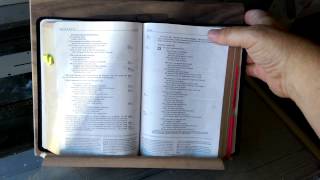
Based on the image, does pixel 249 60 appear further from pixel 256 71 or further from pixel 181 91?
pixel 181 91

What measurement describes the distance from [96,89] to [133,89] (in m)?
0.07

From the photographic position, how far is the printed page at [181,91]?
78 cm

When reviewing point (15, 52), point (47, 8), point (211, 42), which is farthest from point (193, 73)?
point (15, 52)

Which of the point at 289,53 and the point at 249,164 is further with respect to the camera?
the point at 249,164

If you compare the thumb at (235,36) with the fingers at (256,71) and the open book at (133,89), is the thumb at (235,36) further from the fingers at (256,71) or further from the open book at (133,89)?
the fingers at (256,71)

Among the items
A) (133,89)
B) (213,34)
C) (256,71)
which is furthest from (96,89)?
(256,71)

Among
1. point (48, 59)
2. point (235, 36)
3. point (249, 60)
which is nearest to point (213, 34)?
point (235, 36)

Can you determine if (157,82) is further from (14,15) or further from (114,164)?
(14,15)

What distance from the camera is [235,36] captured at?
78cm

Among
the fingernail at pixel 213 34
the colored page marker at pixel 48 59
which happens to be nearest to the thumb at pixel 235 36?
the fingernail at pixel 213 34

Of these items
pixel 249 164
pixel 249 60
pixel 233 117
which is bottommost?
pixel 249 164

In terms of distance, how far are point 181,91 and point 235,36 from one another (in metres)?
0.14

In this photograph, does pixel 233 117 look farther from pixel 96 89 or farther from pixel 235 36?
pixel 96 89

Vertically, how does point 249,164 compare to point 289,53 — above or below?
below
